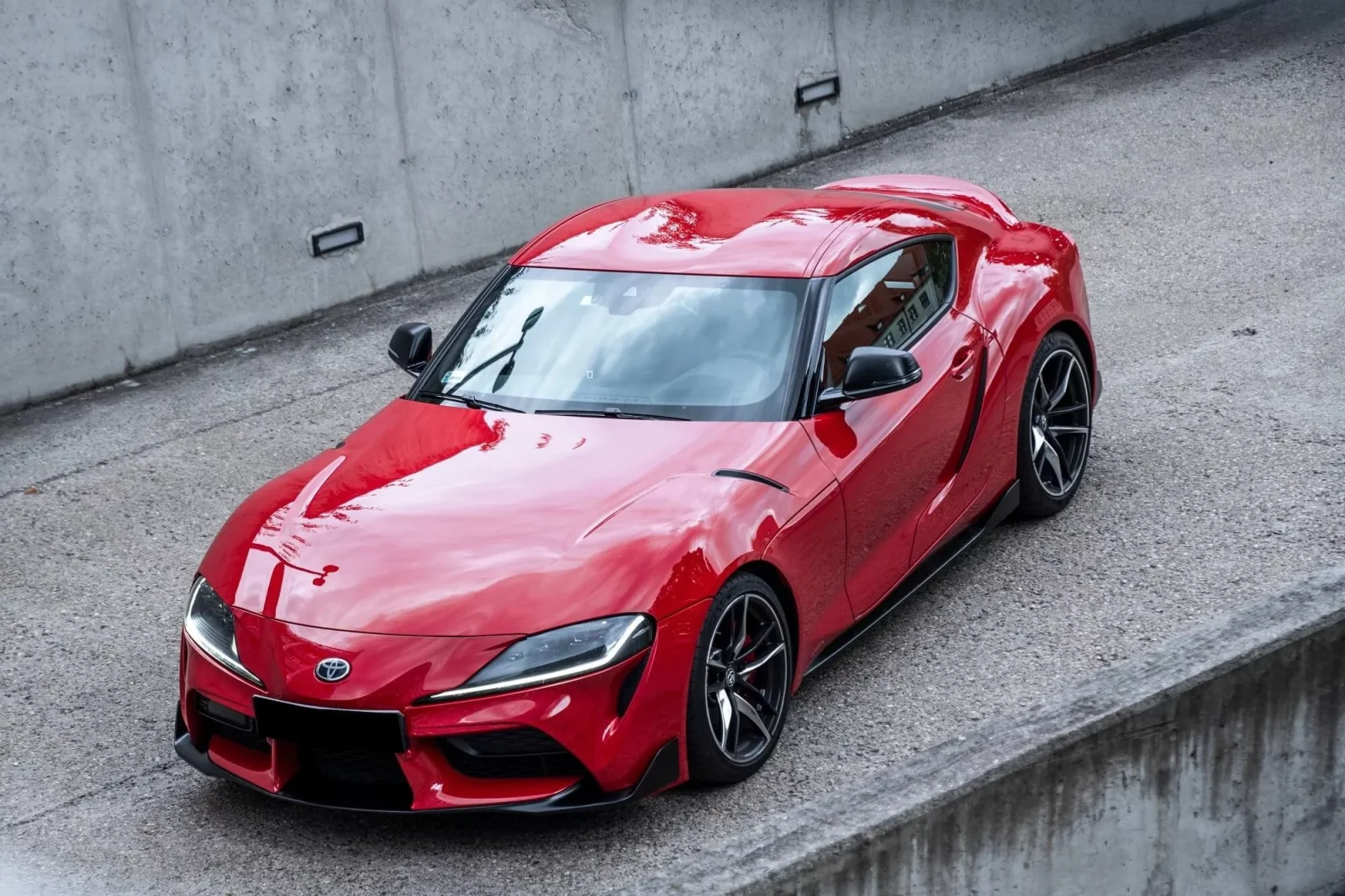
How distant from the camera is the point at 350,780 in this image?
4691 millimetres

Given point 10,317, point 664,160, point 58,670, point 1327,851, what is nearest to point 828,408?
point 1327,851

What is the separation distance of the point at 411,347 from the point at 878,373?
1.93 m

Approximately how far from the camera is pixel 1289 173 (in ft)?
37.2

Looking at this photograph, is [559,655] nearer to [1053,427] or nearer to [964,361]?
[964,361]

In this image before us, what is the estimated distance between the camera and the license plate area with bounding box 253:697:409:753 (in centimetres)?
452

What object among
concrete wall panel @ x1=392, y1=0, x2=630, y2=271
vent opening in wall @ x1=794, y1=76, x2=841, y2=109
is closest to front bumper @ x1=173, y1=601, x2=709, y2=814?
concrete wall panel @ x1=392, y1=0, x2=630, y2=271

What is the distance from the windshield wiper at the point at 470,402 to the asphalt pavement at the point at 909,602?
4.79ft

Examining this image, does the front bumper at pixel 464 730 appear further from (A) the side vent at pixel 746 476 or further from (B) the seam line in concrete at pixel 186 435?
(B) the seam line in concrete at pixel 186 435

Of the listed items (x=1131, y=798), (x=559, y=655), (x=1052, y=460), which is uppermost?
(x=559, y=655)

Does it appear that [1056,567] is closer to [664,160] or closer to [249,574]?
[249,574]

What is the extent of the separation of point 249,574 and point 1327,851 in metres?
3.81

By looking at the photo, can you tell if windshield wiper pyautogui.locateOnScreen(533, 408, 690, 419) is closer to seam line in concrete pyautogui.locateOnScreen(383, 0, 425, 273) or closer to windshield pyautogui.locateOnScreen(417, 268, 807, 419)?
windshield pyautogui.locateOnScreen(417, 268, 807, 419)

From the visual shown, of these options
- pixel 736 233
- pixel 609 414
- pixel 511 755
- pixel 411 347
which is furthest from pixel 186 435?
pixel 511 755

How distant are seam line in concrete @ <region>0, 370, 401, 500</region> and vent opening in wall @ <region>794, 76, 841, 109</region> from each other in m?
4.81
